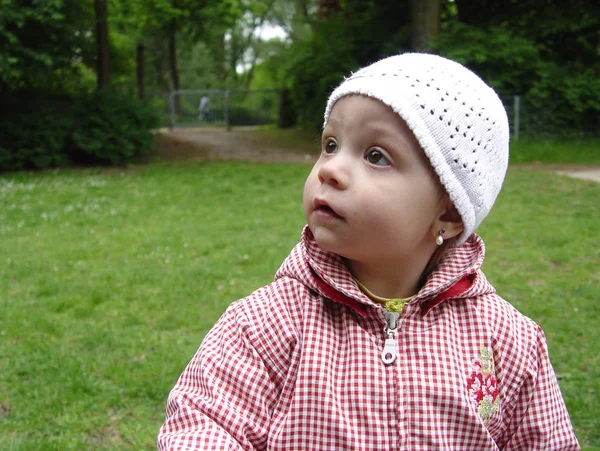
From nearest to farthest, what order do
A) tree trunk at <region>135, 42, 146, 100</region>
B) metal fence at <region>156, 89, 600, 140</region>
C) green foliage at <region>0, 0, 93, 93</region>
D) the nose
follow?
1. the nose
2. green foliage at <region>0, 0, 93, 93</region>
3. metal fence at <region>156, 89, 600, 140</region>
4. tree trunk at <region>135, 42, 146, 100</region>

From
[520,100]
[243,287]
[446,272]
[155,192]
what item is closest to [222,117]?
[520,100]

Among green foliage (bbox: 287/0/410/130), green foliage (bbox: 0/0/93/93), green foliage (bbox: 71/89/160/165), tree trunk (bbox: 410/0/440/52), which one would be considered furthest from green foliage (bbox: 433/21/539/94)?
green foliage (bbox: 0/0/93/93)

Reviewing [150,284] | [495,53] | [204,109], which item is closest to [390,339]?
[150,284]

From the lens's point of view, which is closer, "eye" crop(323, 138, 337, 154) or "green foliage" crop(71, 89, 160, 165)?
"eye" crop(323, 138, 337, 154)

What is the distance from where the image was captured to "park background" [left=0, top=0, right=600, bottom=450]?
4000mm

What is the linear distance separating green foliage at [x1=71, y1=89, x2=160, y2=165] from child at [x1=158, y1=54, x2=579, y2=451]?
14960mm

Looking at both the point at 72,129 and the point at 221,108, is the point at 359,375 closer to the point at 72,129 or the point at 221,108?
the point at 72,129

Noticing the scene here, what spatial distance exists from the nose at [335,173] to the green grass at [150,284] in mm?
2102

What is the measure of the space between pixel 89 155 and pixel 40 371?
43.2ft

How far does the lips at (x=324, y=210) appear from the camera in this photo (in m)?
1.63

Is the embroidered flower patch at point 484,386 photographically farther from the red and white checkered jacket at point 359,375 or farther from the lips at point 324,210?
the lips at point 324,210

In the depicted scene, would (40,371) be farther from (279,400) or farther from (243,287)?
(279,400)

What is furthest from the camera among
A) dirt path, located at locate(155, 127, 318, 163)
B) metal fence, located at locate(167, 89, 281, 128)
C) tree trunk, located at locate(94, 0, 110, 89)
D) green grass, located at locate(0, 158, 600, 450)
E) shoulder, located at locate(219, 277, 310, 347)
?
metal fence, located at locate(167, 89, 281, 128)

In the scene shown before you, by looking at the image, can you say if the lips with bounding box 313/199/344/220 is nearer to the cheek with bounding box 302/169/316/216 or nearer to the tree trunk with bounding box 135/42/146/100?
the cheek with bounding box 302/169/316/216
